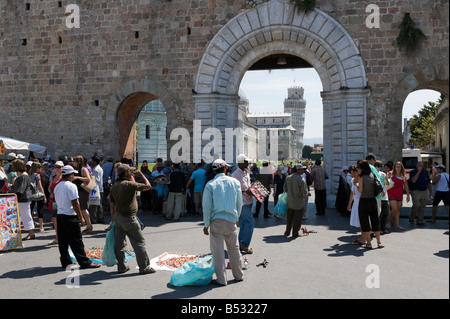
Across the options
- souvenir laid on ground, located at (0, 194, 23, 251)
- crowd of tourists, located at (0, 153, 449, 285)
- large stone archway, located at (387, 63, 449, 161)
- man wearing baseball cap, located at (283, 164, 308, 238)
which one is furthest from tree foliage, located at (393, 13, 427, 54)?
souvenir laid on ground, located at (0, 194, 23, 251)

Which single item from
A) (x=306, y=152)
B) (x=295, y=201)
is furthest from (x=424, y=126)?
(x=306, y=152)

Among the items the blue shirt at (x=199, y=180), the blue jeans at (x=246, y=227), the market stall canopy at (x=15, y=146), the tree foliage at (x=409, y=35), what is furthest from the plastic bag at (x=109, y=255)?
the tree foliage at (x=409, y=35)

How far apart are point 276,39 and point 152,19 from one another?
4.43 metres

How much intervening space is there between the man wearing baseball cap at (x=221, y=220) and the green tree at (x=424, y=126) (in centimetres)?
3876

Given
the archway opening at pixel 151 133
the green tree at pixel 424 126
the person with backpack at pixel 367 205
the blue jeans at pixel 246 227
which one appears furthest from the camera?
the archway opening at pixel 151 133

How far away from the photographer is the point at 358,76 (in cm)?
1372

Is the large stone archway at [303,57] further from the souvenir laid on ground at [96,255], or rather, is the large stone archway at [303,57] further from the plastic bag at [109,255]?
the plastic bag at [109,255]

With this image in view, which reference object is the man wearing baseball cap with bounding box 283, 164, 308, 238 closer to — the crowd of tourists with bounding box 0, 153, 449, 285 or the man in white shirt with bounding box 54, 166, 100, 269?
the crowd of tourists with bounding box 0, 153, 449, 285

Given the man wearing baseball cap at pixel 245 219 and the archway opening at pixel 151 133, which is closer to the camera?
the man wearing baseball cap at pixel 245 219

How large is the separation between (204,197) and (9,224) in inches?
174

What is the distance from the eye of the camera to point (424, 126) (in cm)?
4238

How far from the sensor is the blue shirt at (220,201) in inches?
229

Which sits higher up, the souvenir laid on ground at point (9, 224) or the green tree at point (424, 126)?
the green tree at point (424, 126)

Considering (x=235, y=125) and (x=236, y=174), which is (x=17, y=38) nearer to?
(x=235, y=125)
